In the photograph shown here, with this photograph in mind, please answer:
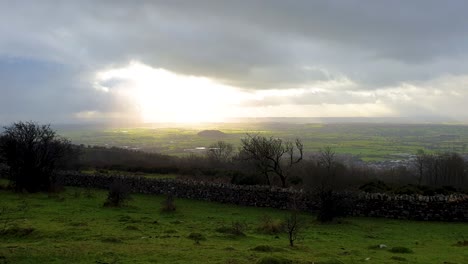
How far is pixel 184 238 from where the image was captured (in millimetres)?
16562

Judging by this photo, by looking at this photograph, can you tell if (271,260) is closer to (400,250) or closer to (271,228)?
(400,250)

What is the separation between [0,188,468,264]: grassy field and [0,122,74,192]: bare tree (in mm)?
5921

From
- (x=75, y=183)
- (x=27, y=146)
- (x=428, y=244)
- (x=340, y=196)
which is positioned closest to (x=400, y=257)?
(x=428, y=244)

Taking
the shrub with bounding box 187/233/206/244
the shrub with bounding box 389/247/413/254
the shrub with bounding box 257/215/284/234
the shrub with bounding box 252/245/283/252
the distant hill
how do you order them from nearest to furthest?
the shrub with bounding box 252/245/283/252 < the shrub with bounding box 389/247/413/254 < the shrub with bounding box 187/233/206/244 < the shrub with bounding box 257/215/284/234 < the distant hill

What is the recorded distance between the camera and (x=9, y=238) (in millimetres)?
14883

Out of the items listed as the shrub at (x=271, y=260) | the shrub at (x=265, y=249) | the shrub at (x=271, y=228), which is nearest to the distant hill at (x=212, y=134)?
the shrub at (x=271, y=228)

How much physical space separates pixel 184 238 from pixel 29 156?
80.2ft

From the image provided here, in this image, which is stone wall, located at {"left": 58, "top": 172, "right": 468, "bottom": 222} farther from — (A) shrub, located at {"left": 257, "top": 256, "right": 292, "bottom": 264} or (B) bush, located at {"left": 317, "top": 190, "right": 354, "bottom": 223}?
(A) shrub, located at {"left": 257, "top": 256, "right": 292, "bottom": 264}

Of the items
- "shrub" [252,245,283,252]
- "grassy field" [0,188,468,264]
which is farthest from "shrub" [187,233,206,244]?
"shrub" [252,245,283,252]

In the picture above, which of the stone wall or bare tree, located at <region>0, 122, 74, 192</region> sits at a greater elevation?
bare tree, located at <region>0, 122, 74, 192</region>

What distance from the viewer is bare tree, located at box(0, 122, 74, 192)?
1314 inches

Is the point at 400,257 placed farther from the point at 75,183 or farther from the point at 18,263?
the point at 75,183

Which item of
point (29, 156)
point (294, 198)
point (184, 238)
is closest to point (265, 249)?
point (184, 238)

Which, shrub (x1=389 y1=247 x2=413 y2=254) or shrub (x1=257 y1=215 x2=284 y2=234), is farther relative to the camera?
shrub (x1=257 y1=215 x2=284 y2=234)
